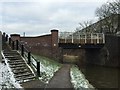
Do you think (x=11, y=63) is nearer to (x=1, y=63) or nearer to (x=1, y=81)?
(x=1, y=63)

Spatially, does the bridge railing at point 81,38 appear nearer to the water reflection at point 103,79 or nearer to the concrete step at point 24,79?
the water reflection at point 103,79

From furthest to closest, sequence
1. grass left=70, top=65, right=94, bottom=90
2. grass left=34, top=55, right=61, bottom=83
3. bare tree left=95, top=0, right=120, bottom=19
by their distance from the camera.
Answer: bare tree left=95, top=0, right=120, bottom=19 → grass left=34, top=55, right=61, bottom=83 → grass left=70, top=65, right=94, bottom=90

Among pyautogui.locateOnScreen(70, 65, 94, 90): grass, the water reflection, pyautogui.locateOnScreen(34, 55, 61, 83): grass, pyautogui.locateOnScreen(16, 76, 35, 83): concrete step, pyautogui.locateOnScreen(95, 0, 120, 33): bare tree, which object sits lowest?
the water reflection

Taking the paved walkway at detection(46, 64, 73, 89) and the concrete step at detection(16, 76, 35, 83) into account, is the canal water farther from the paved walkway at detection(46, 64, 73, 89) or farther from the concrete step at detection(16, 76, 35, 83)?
the concrete step at detection(16, 76, 35, 83)

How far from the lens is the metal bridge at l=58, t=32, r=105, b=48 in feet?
128

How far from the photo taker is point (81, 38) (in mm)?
40594

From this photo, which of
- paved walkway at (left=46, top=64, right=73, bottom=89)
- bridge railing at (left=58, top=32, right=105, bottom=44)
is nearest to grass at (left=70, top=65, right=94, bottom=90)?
paved walkway at (left=46, top=64, right=73, bottom=89)

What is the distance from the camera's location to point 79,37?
40469mm

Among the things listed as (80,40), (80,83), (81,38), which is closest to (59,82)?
(80,83)

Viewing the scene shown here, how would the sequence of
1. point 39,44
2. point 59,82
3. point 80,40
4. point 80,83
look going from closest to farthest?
1. point 59,82
2. point 80,83
3. point 39,44
4. point 80,40

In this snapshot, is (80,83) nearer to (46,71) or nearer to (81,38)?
(46,71)

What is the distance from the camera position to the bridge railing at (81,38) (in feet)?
129

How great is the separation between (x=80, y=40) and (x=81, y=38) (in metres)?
0.37

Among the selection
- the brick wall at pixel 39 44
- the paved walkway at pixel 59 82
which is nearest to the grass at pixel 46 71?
the paved walkway at pixel 59 82
